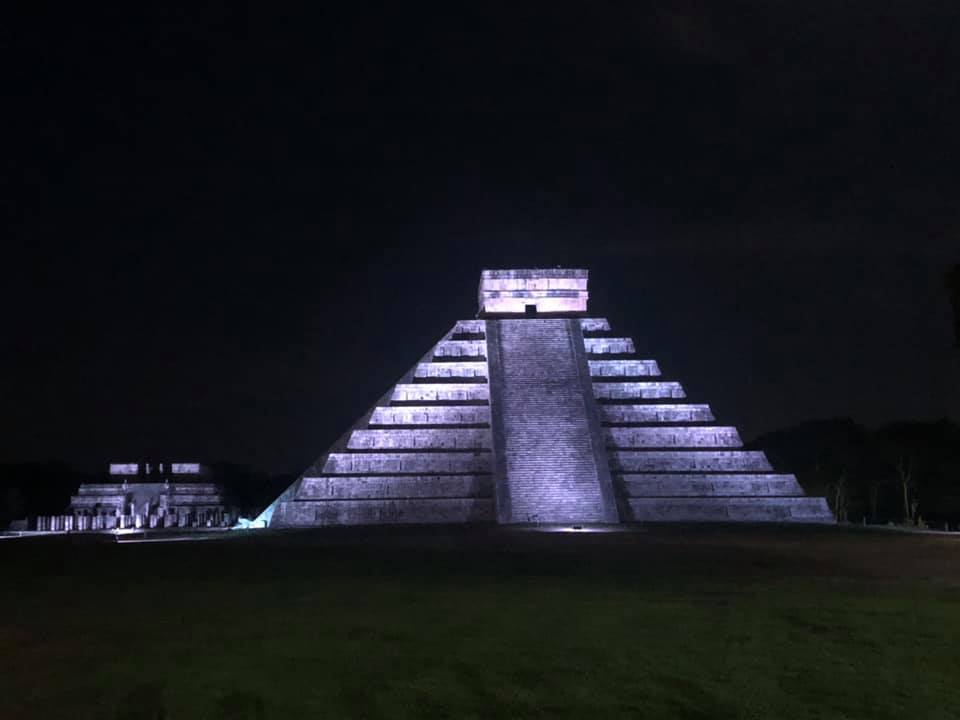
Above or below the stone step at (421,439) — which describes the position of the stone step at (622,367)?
above

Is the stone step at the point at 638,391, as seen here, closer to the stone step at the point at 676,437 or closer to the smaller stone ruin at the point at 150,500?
the stone step at the point at 676,437

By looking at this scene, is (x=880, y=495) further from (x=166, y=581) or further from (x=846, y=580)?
(x=166, y=581)

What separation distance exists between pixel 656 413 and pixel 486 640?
3027 cm

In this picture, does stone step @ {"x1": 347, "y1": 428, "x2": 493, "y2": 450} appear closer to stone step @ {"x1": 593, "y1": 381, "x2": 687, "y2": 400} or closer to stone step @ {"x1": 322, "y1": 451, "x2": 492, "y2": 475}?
stone step @ {"x1": 322, "y1": 451, "x2": 492, "y2": 475}

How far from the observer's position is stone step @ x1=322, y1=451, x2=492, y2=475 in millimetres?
35250

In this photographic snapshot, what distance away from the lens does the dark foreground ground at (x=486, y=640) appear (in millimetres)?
6484

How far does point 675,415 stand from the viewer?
37.7m

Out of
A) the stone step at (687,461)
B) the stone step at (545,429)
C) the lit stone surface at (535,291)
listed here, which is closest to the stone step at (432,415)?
the stone step at (545,429)

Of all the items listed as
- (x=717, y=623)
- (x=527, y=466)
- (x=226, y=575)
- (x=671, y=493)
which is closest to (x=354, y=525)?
(x=527, y=466)

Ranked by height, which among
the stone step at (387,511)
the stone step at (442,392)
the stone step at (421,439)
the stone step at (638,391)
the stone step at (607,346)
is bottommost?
the stone step at (387,511)

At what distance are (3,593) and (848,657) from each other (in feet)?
37.0

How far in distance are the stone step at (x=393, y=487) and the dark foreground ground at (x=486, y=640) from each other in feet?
57.5

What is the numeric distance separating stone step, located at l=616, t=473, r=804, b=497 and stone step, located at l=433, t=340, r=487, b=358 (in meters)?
9.08

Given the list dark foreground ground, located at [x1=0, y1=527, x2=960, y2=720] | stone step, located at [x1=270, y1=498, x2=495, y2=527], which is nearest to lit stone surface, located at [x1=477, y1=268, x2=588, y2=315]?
stone step, located at [x1=270, y1=498, x2=495, y2=527]
